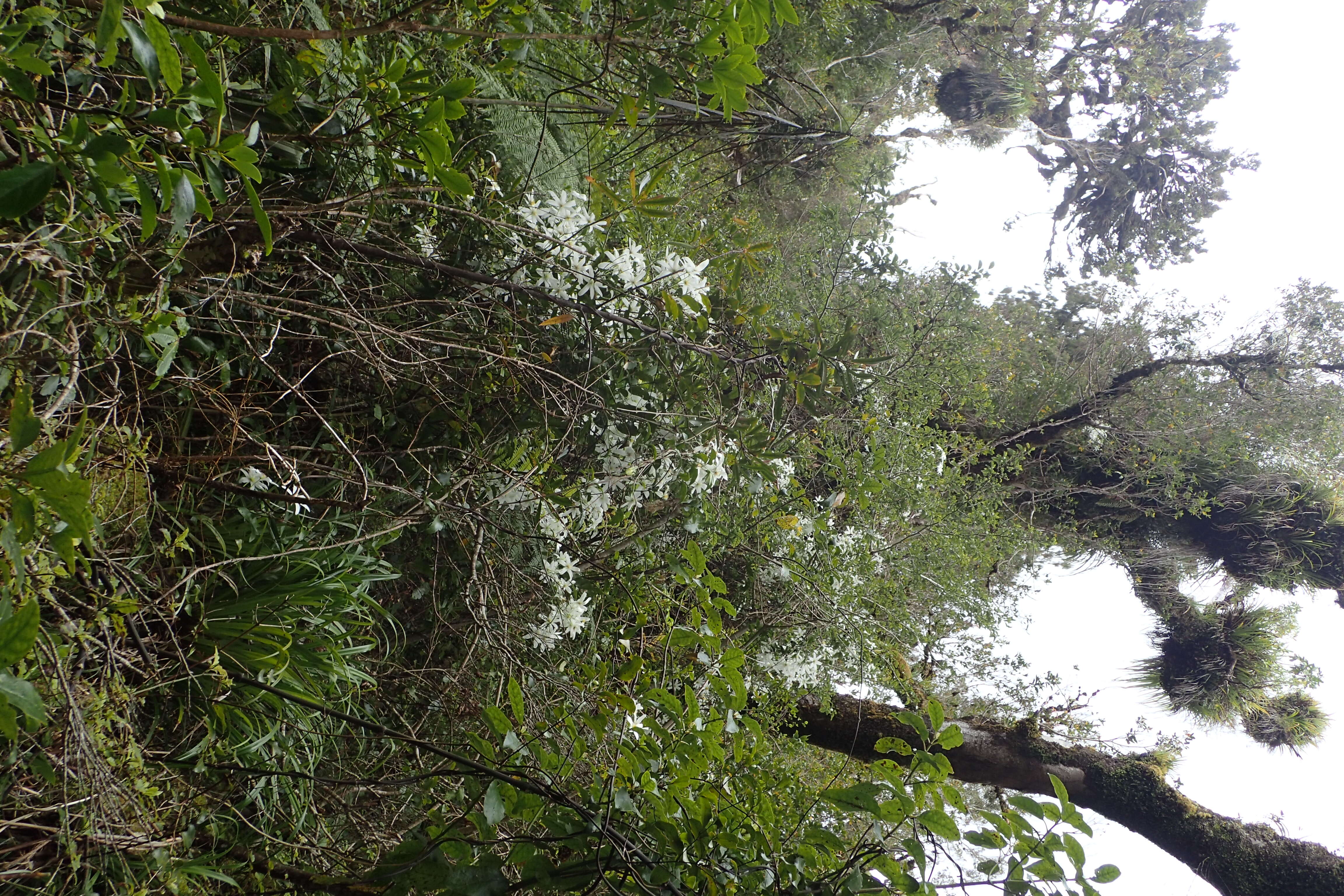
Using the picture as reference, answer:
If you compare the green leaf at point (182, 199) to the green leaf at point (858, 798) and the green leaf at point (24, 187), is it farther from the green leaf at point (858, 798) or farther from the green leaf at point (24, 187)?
the green leaf at point (858, 798)

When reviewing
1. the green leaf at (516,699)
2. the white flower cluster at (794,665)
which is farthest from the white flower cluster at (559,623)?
the white flower cluster at (794,665)

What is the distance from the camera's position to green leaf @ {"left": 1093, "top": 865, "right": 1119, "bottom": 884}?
1075 millimetres

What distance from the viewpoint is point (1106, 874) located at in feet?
3.57

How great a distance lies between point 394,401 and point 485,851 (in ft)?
5.29

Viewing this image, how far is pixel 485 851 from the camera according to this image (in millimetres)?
1164

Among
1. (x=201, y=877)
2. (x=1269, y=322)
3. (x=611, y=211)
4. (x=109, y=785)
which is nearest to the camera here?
(x=109, y=785)

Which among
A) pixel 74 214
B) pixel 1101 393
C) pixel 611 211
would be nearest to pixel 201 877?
pixel 74 214

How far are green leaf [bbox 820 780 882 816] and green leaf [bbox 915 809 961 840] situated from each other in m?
0.07

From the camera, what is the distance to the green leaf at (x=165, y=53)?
708 mm

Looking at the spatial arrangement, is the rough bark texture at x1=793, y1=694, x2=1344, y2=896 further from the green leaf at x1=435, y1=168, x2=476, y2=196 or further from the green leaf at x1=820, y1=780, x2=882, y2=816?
the green leaf at x1=435, y1=168, x2=476, y2=196

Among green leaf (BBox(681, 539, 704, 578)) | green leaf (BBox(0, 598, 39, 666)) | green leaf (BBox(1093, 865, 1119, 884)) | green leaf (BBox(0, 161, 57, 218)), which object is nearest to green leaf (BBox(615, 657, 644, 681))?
green leaf (BBox(681, 539, 704, 578))

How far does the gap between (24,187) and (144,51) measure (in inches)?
7.9

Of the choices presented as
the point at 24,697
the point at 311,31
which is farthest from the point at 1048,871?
the point at 311,31

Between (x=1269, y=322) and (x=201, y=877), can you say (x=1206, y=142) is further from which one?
(x=201, y=877)
